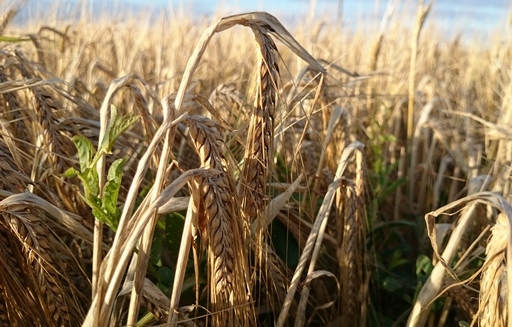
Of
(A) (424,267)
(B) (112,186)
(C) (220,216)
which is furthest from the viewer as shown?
(A) (424,267)

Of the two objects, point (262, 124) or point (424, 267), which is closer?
point (262, 124)

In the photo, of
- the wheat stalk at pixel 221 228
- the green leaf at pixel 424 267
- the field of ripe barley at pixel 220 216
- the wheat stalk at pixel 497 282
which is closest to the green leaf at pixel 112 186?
the field of ripe barley at pixel 220 216

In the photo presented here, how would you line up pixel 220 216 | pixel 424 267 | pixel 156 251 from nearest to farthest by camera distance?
pixel 220 216 < pixel 156 251 < pixel 424 267

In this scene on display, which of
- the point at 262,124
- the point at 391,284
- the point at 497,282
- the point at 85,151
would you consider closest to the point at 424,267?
the point at 391,284

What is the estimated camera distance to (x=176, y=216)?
37.0 inches

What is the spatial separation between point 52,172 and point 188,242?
13.7 inches

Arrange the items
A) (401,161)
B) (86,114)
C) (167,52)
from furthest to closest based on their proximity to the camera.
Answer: (167,52) < (401,161) < (86,114)

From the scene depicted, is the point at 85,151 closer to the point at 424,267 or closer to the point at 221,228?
the point at 221,228

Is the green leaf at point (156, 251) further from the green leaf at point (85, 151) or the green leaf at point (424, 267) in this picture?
the green leaf at point (424, 267)

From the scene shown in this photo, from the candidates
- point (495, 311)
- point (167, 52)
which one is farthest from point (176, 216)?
point (167, 52)

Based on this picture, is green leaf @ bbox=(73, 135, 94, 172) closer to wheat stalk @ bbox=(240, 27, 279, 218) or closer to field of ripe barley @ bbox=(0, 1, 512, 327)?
field of ripe barley @ bbox=(0, 1, 512, 327)

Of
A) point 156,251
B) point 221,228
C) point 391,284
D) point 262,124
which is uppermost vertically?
point 262,124

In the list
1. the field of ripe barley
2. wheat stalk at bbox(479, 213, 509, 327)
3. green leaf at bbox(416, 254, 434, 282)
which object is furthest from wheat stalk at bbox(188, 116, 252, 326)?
green leaf at bbox(416, 254, 434, 282)

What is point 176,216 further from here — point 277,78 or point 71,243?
point 277,78
